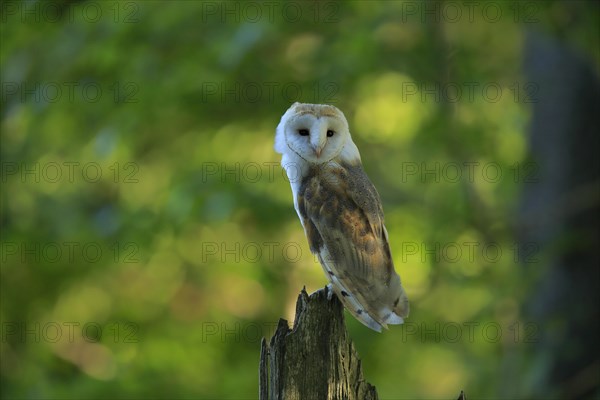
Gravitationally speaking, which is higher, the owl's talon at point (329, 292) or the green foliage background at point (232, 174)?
the green foliage background at point (232, 174)

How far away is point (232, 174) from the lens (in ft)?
22.0

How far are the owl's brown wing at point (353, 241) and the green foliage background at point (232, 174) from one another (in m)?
2.58

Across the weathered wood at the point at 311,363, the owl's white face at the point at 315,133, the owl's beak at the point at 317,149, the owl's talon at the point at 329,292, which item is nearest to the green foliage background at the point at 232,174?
the owl's white face at the point at 315,133

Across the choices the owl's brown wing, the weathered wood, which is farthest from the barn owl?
the weathered wood

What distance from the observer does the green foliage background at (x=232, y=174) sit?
643 centimetres

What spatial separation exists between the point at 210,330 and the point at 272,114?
2583mm

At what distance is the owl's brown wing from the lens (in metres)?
3.26

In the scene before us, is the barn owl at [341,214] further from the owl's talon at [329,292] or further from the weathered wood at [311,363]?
the weathered wood at [311,363]

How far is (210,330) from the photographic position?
8.41 m

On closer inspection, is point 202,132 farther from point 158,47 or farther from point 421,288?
point 421,288

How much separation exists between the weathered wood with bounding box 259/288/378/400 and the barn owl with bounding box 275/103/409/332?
58cm

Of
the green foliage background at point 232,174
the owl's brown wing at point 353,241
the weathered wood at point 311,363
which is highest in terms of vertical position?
the green foliage background at point 232,174

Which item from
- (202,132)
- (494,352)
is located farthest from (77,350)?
(494,352)

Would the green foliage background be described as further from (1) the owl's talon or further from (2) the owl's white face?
(1) the owl's talon
